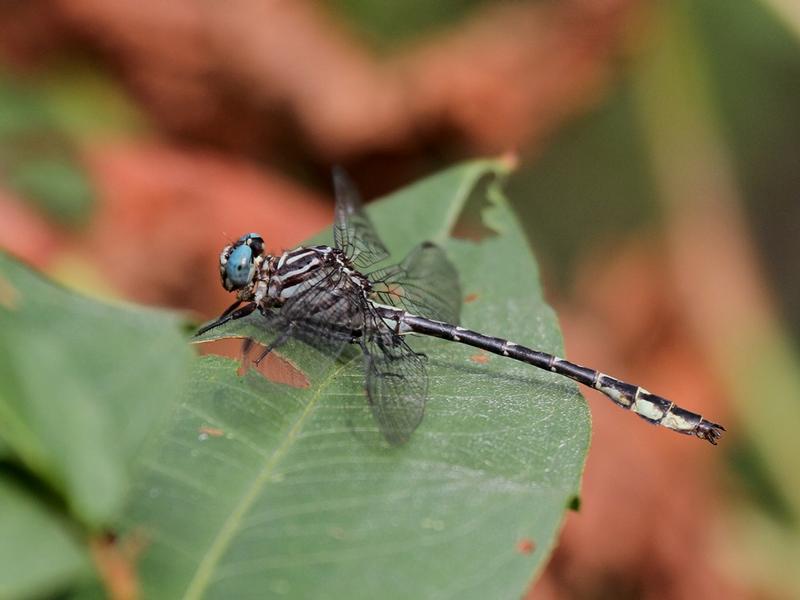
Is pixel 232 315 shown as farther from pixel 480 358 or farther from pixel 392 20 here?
pixel 392 20

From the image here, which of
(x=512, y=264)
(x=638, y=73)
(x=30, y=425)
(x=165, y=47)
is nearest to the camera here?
Result: (x=30, y=425)

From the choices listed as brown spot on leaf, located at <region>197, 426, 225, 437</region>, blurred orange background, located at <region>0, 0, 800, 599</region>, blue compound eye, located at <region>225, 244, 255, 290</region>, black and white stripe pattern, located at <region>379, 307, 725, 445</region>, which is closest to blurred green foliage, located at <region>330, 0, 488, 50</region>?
blurred orange background, located at <region>0, 0, 800, 599</region>

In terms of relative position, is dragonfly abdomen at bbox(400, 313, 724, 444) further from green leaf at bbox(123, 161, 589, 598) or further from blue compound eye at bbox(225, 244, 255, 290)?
blue compound eye at bbox(225, 244, 255, 290)

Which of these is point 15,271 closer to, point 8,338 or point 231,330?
point 8,338

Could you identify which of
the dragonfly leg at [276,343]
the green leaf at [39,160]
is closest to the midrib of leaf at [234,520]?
the dragonfly leg at [276,343]

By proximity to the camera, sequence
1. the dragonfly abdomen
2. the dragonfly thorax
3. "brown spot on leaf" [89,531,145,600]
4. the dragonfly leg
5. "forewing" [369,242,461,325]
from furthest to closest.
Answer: the dragonfly thorax < "forewing" [369,242,461,325] < the dragonfly abdomen < the dragonfly leg < "brown spot on leaf" [89,531,145,600]

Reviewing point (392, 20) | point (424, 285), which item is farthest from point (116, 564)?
point (392, 20)

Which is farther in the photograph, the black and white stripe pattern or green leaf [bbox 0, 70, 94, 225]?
green leaf [bbox 0, 70, 94, 225]

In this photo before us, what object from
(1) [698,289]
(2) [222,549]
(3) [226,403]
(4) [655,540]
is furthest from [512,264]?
(1) [698,289]
